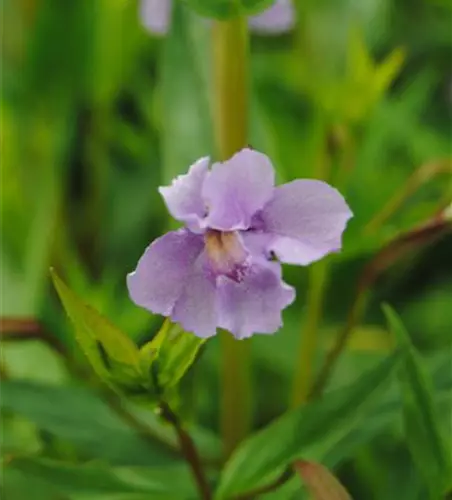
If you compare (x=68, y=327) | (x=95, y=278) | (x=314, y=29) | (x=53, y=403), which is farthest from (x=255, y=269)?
(x=314, y=29)

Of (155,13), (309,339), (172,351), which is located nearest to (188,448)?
(172,351)

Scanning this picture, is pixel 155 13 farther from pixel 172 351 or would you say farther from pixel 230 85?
pixel 172 351

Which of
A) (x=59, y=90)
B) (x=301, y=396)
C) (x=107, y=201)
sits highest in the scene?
(x=59, y=90)

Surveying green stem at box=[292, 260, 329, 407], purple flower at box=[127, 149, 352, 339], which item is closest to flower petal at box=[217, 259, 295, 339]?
purple flower at box=[127, 149, 352, 339]

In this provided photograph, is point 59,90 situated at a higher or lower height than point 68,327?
higher

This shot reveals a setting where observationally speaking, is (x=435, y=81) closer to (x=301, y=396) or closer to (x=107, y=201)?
(x=107, y=201)

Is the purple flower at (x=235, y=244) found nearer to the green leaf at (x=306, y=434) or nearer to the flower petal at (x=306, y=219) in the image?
the flower petal at (x=306, y=219)

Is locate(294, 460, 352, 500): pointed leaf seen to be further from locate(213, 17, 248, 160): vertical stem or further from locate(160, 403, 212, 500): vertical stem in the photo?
locate(213, 17, 248, 160): vertical stem
